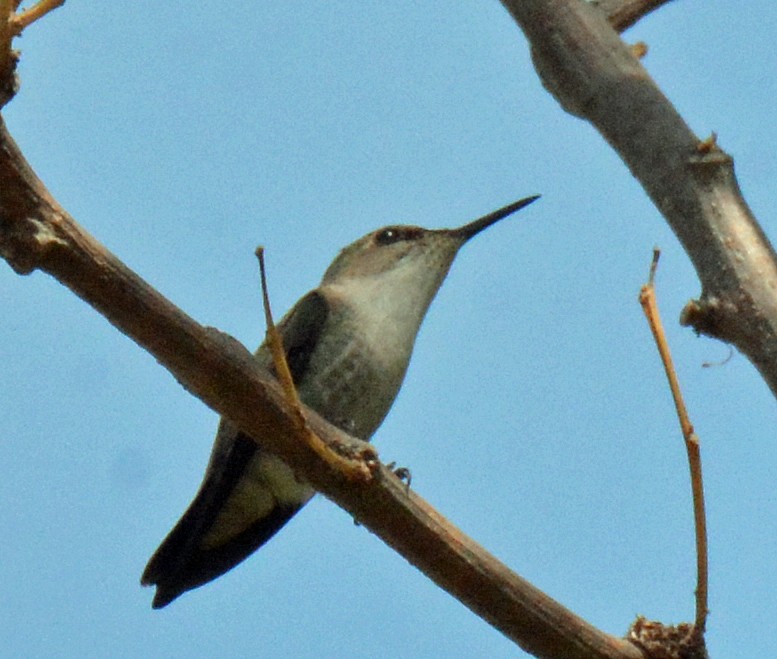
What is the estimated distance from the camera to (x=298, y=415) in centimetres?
340

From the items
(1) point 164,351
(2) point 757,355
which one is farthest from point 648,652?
(1) point 164,351

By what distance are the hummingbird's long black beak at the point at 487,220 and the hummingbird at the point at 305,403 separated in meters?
0.53

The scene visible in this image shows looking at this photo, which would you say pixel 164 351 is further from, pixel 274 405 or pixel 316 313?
pixel 316 313

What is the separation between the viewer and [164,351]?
3.44 metres

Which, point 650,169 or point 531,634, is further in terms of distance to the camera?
point 650,169

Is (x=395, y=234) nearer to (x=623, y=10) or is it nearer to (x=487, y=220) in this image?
(x=487, y=220)

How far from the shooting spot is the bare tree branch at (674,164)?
317 cm

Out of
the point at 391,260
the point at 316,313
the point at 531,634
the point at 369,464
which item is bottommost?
the point at 531,634

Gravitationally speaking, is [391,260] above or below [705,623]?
above

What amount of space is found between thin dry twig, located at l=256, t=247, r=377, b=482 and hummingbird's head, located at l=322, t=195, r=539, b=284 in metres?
3.39

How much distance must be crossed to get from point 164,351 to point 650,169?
1444mm

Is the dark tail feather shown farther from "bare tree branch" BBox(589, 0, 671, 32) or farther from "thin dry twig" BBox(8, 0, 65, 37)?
"thin dry twig" BBox(8, 0, 65, 37)

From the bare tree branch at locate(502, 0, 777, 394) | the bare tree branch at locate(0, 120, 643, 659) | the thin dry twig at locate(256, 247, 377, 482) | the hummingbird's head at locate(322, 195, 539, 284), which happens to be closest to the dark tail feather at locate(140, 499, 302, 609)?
the hummingbird's head at locate(322, 195, 539, 284)

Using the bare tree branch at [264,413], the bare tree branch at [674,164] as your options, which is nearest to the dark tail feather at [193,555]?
the bare tree branch at [264,413]
